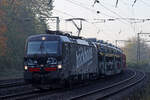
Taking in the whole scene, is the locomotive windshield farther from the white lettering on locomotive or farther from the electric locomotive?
the white lettering on locomotive

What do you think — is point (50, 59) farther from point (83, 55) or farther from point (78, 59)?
point (83, 55)

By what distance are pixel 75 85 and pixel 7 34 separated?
2162 cm

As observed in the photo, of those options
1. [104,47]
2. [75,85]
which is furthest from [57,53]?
[104,47]

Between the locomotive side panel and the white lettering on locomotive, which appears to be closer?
the locomotive side panel

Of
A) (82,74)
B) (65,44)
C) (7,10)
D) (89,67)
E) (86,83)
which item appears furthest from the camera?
(7,10)

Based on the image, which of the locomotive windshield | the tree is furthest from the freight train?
the tree

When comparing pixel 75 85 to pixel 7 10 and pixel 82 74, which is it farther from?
pixel 7 10

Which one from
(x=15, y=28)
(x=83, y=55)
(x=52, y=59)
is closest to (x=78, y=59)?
(x=83, y=55)

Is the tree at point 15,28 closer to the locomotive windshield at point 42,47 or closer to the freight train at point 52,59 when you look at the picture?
the freight train at point 52,59

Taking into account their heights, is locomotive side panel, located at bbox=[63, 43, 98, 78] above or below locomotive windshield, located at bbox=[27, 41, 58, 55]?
below

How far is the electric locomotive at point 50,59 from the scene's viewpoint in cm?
1616

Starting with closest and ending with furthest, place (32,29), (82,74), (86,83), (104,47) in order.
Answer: (82,74) < (86,83) < (104,47) < (32,29)

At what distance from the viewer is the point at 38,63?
16.3 metres

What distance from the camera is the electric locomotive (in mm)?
16156
